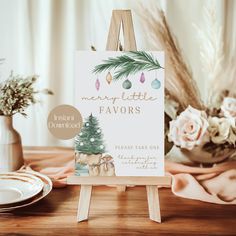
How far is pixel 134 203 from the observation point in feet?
3.48

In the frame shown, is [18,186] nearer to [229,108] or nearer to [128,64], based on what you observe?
[128,64]

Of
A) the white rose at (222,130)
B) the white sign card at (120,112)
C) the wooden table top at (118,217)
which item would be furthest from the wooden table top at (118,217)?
the white rose at (222,130)

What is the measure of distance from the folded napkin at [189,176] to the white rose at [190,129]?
0.09 m

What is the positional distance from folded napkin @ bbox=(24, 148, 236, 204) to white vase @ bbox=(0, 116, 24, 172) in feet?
0.20

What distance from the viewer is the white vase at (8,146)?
4.01ft

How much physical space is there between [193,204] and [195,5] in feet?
2.35

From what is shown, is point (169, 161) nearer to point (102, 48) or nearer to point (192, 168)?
point (192, 168)

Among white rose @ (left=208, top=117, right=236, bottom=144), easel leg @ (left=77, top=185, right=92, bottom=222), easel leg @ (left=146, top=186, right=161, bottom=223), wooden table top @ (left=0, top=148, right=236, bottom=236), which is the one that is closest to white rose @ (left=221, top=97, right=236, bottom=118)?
white rose @ (left=208, top=117, right=236, bottom=144)

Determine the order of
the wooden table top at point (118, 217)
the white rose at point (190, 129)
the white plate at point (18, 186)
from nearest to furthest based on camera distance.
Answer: the wooden table top at point (118, 217) < the white plate at point (18, 186) < the white rose at point (190, 129)

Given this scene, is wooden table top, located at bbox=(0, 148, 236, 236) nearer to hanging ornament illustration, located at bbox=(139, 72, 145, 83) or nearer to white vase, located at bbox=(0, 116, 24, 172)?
white vase, located at bbox=(0, 116, 24, 172)

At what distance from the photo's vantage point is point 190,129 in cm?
121

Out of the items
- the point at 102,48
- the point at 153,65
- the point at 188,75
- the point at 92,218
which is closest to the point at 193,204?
the point at 92,218

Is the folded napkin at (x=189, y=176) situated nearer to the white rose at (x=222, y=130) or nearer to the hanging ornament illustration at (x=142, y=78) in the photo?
the white rose at (x=222, y=130)

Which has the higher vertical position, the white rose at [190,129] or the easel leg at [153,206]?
the white rose at [190,129]
